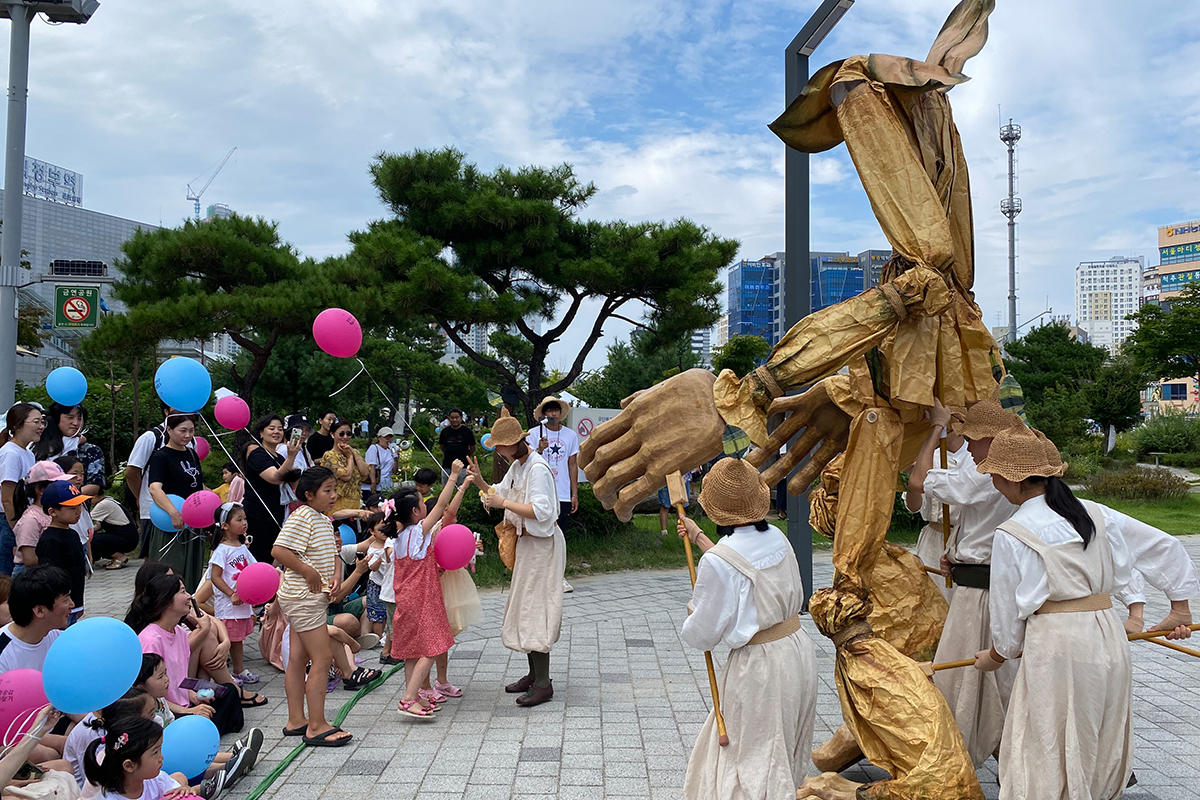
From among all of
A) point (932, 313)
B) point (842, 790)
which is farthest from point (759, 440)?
point (842, 790)

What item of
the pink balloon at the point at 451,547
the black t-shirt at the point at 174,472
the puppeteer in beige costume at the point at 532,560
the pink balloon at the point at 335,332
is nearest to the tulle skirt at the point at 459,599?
the pink balloon at the point at 451,547

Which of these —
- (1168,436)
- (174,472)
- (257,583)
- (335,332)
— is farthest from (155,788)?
(1168,436)

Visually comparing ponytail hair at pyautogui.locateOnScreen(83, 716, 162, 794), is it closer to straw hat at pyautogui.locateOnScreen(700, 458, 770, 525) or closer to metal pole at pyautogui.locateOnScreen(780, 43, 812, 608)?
straw hat at pyautogui.locateOnScreen(700, 458, 770, 525)

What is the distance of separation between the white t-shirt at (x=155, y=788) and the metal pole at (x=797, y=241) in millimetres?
4550

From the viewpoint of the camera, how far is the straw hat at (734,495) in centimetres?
300

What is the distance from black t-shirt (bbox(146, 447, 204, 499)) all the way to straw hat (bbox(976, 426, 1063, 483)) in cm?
507

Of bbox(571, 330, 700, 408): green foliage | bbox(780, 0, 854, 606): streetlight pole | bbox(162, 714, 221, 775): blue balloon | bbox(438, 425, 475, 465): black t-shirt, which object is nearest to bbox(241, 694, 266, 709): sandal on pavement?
bbox(162, 714, 221, 775): blue balloon

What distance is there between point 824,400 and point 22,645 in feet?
11.3

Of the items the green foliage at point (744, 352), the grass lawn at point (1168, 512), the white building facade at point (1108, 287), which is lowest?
the grass lawn at point (1168, 512)

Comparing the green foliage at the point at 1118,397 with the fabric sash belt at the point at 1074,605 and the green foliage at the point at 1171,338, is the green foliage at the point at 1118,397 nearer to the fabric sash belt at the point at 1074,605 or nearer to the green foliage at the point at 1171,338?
the green foliage at the point at 1171,338

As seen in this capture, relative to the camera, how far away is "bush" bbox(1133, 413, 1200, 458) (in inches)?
885

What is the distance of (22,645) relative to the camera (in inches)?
129

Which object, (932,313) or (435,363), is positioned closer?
(932,313)

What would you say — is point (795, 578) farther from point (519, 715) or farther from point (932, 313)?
point (519, 715)
